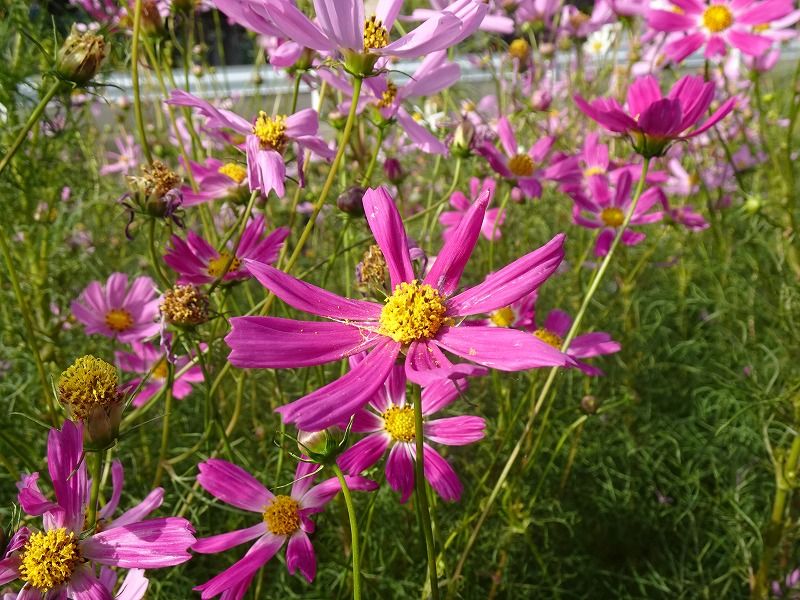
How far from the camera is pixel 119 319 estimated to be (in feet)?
2.95

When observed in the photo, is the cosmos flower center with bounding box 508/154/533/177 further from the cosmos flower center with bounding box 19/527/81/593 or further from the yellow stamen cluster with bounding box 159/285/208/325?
the cosmos flower center with bounding box 19/527/81/593

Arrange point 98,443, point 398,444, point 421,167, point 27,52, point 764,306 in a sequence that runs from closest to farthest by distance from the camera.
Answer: point 98,443 → point 398,444 → point 27,52 → point 764,306 → point 421,167

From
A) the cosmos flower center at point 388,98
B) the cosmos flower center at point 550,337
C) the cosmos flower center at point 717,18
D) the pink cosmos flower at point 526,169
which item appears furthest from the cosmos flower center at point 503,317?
the cosmos flower center at point 717,18

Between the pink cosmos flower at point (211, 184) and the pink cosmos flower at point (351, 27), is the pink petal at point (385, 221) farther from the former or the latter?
the pink cosmos flower at point (211, 184)

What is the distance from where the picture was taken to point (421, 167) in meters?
2.09

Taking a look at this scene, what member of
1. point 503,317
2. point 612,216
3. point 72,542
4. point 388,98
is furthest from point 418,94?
point 72,542

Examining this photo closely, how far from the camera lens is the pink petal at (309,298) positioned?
15.5 inches

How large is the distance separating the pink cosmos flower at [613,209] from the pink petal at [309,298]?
510 millimetres

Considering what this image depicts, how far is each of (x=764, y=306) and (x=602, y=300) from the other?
1.06 ft

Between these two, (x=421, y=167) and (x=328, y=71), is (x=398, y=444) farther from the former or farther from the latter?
(x=421, y=167)

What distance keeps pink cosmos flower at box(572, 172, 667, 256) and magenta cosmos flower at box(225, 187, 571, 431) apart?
495mm

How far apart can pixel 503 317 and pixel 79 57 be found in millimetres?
529

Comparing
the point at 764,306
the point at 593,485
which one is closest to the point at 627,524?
the point at 593,485

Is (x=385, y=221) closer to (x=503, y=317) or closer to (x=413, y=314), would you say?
(x=413, y=314)
